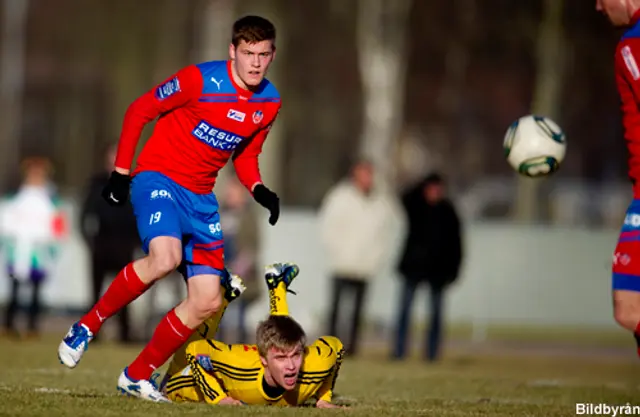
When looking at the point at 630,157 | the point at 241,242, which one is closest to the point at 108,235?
the point at 241,242

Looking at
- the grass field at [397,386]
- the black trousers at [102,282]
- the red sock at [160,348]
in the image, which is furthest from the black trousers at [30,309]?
the red sock at [160,348]

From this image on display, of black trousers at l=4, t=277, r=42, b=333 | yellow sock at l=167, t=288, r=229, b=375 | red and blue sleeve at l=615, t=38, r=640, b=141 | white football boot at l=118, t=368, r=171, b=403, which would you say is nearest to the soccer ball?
red and blue sleeve at l=615, t=38, r=640, b=141

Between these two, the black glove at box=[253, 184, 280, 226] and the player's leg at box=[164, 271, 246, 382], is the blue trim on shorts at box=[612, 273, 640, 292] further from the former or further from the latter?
the player's leg at box=[164, 271, 246, 382]

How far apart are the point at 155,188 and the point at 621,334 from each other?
605 inches

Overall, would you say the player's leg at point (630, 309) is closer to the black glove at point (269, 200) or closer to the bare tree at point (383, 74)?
the black glove at point (269, 200)

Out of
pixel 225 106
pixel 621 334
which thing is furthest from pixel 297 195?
pixel 225 106

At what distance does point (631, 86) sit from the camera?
271 inches

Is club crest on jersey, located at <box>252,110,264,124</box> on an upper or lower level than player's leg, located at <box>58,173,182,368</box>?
upper

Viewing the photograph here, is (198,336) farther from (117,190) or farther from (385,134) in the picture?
(385,134)

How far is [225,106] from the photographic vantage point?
7.96 meters

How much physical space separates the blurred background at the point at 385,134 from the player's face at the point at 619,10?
8775 mm

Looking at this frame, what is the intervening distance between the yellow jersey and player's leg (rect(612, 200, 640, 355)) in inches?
74.9

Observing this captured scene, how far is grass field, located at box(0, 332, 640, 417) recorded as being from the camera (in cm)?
736

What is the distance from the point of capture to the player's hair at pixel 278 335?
7352 mm
